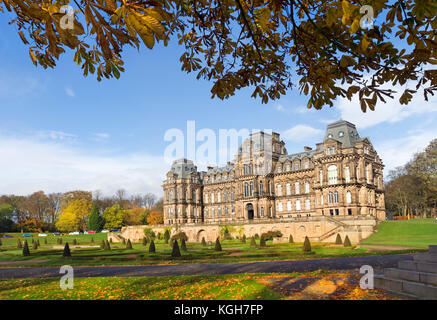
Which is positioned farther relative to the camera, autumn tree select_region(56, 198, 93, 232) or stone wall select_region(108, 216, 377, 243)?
autumn tree select_region(56, 198, 93, 232)

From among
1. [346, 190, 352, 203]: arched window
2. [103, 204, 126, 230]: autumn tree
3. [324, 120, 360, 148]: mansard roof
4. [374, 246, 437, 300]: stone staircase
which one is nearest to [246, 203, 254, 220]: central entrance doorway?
[346, 190, 352, 203]: arched window

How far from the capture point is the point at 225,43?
6.95m

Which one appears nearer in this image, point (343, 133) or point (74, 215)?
point (343, 133)

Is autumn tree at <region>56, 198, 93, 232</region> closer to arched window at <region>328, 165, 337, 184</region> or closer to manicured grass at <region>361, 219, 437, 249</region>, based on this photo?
arched window at <region>328, 165, 337, 184</region>

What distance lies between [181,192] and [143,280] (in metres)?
62.1

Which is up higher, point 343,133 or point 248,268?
point 343,133

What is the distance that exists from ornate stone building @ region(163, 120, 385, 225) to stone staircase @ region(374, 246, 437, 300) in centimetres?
3874

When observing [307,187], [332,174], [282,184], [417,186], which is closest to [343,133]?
[332,174]

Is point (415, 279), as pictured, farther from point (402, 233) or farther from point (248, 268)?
point (402, 233)

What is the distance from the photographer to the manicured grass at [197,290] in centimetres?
839

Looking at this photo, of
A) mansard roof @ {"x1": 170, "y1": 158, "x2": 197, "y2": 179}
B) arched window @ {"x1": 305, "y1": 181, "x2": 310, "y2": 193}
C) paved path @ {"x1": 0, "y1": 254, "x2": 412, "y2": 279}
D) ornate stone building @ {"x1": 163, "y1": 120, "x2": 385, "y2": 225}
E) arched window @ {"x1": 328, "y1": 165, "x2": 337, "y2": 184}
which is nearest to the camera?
paved path @ {"x1": 0, "y1": 254, "x2": 412, "y2": 279}

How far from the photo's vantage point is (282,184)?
Result: 203 feet

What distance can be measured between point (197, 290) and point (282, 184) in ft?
175

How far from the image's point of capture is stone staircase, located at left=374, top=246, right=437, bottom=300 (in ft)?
24.5
